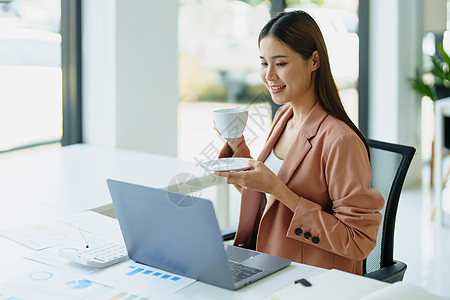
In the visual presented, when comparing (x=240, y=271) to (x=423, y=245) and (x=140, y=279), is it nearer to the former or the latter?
(x=140, y=279)

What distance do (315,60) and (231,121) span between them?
291 millimetres

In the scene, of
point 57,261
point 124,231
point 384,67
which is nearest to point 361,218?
point 124,231

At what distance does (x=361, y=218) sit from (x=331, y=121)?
287 millimetres

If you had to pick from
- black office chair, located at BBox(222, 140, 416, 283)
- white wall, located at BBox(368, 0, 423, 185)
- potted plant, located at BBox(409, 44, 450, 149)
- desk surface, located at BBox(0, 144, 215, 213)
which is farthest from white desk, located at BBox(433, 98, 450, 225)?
black office chair, located at BBox(222, 140, 416, 283)

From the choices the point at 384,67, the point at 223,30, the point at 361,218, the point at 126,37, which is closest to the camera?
the point at 361,218

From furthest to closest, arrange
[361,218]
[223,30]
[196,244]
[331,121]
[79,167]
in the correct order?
1. [223,30]
2. [79,167]
3. [331,121]
4. [361,218]
5. [196,244]

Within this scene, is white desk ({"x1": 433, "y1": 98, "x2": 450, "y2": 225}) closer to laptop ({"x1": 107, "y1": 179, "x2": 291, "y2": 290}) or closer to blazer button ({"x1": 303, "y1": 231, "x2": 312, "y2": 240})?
blazer button ({"x1": 303, "y1": 231, "x2": 312, "y2": 240})

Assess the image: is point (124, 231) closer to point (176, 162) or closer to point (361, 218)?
point (361, 218)

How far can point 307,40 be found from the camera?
58.9 inches

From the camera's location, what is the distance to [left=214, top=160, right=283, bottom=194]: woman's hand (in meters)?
1.38

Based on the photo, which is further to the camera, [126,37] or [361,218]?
[126,37]

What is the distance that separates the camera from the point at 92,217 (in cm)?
166

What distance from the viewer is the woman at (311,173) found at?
1.40 meters

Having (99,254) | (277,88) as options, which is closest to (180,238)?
(99,254)
